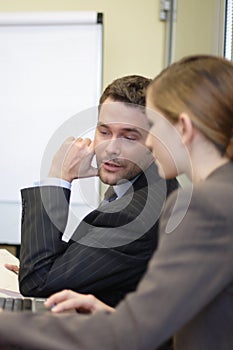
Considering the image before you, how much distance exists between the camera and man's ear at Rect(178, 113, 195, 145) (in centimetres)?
75

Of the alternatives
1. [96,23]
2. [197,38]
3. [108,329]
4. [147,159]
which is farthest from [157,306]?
[96,23]

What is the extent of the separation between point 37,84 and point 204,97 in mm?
2072

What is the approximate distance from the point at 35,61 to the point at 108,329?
225 cm

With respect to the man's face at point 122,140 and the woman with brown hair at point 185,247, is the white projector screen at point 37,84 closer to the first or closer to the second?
the man's face at point 122,140

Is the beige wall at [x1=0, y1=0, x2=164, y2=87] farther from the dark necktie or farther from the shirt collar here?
the shirt collar

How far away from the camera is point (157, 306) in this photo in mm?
658

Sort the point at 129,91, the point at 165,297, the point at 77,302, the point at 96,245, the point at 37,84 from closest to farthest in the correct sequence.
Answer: the point at 165,297 → the point at 77,302 → the point at 96,245 → the point at 129,91 → the point at 37,84

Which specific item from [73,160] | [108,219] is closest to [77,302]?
[108,219]

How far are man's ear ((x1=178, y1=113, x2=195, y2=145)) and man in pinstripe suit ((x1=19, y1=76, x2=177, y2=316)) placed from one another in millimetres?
411

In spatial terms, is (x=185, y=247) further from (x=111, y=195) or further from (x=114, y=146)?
(x=111, y=195)

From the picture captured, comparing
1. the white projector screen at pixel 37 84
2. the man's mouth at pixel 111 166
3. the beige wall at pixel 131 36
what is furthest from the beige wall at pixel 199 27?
the man's mouth at pixel 111 166

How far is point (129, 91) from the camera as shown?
4.17 feet

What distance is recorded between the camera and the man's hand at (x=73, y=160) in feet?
4.37

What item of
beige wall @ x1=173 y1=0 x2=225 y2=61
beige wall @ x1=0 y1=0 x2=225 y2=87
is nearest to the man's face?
beige wall @ x1=173 y1=0 x2=225 y2=61
